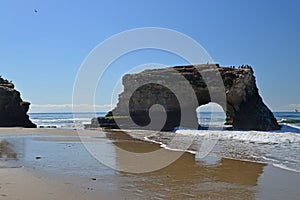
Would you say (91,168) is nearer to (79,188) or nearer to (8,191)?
(79,188)

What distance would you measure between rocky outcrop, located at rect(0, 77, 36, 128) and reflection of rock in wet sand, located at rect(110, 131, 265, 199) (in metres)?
36.5

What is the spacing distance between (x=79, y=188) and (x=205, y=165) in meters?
5.32

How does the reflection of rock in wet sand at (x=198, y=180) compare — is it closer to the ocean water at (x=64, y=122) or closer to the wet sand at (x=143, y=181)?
the wet sand at (x=143, y=181)

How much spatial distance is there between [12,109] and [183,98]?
75.3 ft

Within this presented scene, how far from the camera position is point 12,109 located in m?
45.3

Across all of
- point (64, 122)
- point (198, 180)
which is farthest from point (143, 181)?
point (64, 122)

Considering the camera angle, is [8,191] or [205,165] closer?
[8,191]

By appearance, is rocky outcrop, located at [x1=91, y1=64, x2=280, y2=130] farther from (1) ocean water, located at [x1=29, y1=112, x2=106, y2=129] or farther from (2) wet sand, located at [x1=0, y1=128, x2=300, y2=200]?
(2) wet sand, located at [x1=0, y1=128, x2=300, y2=200]

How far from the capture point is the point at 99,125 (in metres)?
43.7

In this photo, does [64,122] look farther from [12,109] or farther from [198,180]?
[198,180]

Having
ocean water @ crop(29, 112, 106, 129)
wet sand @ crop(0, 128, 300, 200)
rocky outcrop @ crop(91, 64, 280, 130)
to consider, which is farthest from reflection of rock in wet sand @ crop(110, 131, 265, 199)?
ocean water @ crop(29, 112, 106, 129)

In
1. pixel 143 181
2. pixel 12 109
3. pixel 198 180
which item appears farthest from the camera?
pixel 12 109

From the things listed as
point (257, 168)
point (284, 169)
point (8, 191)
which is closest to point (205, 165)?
point (257, 168)

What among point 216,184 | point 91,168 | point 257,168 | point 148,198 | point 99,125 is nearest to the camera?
point 148,198
